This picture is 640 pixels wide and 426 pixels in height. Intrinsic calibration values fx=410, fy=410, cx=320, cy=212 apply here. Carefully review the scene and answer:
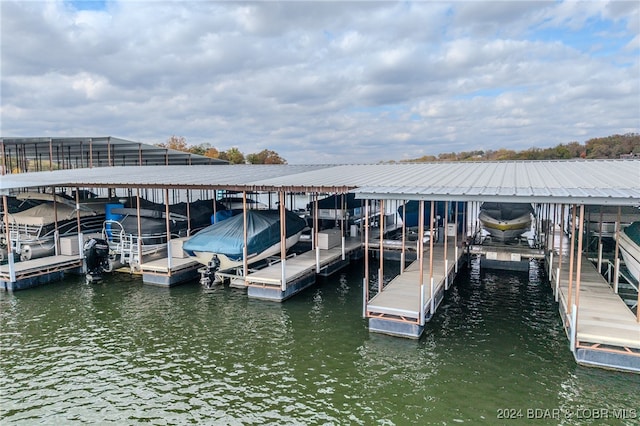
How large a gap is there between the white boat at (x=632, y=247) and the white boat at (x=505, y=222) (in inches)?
180

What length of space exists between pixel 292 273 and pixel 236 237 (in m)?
2.23

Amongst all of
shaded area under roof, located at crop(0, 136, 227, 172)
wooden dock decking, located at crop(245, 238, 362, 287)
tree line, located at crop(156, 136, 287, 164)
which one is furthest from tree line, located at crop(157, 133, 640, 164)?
wooden dock decking, located at crop(245, 238, 362, 287)

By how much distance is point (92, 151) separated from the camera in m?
25.9

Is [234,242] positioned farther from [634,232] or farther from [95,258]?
[634,232]

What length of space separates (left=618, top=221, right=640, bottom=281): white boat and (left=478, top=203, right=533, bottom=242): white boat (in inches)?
180

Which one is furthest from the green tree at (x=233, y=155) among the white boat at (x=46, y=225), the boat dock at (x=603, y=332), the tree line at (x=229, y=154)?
the boat dock at (x=603, y=332)

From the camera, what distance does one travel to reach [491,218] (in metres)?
16.2

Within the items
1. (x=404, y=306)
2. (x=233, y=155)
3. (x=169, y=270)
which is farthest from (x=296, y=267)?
(x=233, y=155)

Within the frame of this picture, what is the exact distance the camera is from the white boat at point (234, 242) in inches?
511

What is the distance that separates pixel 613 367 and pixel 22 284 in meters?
16.1

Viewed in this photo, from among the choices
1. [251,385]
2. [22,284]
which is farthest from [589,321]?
[22,284]

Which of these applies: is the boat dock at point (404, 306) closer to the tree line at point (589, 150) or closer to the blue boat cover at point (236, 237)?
the blue boat cover at point (236, 237)

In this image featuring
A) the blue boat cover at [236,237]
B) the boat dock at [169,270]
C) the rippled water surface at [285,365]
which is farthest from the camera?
the boat dock at [169,270]

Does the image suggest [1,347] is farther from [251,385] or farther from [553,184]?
[553,184]
